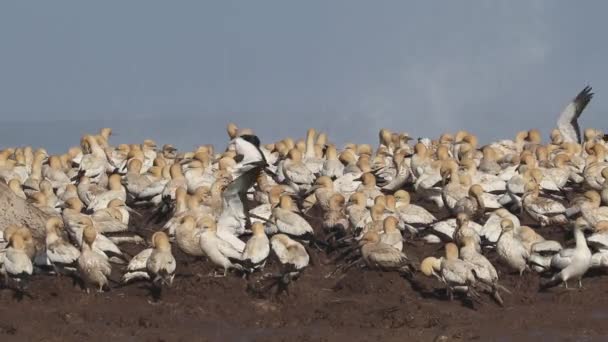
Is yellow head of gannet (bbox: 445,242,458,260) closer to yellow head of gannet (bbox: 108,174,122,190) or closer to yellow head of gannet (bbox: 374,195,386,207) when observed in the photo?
yellow head of gannet (bbox: 374,195,386,207)

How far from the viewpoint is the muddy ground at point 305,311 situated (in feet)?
65.1

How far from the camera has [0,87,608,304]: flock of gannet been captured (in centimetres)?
2162

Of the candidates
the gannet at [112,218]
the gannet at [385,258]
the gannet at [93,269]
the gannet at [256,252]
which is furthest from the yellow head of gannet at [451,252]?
the gannet at [112,218]

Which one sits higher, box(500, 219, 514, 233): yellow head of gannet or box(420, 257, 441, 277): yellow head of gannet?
box(500, 219, 514, 233): yellow head of gannet

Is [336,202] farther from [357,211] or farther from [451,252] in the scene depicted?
[451,252]

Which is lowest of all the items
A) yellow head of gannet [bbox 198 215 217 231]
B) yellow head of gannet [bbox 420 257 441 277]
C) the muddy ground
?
the muddy ground

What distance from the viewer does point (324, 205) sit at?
25.5 m

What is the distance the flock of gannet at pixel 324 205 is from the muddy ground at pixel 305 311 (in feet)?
0.71

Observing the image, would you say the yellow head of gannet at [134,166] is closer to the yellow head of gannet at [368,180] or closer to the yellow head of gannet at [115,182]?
the yellow head of gannet at [115,182]

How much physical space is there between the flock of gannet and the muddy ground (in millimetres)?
218

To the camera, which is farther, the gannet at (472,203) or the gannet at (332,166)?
the gannet at (332,166)

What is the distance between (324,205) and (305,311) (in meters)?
4.80

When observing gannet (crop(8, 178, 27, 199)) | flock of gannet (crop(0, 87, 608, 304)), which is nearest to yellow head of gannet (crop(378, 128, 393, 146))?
flock of gannet (crop(0, 87, 608, 304))

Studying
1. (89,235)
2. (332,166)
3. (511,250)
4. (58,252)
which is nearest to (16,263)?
(58,252)
